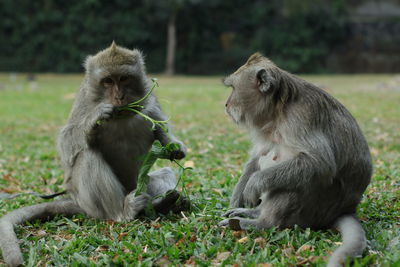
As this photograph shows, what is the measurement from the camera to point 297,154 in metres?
4.02

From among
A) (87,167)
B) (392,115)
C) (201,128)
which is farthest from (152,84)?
(392,115)

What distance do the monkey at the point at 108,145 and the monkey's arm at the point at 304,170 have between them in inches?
43.6

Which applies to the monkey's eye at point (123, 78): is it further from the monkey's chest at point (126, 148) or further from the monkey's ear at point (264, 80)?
the monkey's ear at point (264, 80)

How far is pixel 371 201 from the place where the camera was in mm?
5145

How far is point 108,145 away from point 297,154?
75.9 inches

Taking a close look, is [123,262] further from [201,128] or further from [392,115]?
[392,115]

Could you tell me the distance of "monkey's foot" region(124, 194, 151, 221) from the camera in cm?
466

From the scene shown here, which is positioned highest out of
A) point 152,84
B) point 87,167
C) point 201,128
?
point 152,84

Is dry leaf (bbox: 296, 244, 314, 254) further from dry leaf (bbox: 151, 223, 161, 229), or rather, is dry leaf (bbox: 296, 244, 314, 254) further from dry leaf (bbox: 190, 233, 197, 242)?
dry leaf (bbox: 151, 223, 161, 229)

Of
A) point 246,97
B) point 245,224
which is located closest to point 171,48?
point 246,97

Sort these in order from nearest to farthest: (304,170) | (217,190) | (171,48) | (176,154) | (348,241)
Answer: (348,241) → (304,170) → (176,154) → (217,190) → (171,48)

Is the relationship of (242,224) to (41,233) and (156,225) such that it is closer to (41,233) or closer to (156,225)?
(156,225)

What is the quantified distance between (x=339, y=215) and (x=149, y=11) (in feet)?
105

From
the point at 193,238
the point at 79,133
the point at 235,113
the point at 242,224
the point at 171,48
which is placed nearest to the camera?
the point at 193,238
